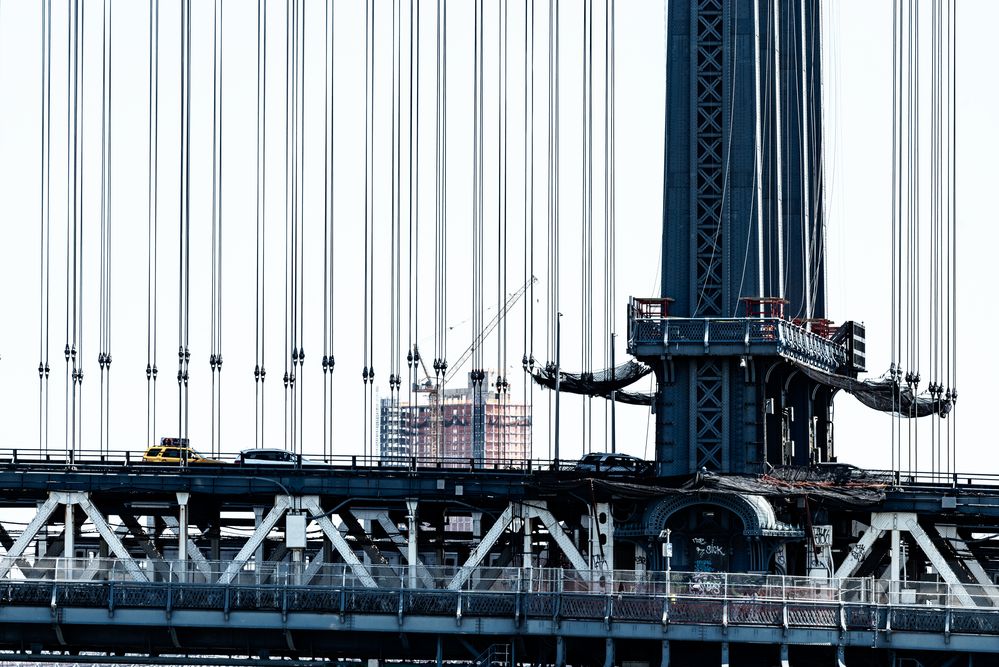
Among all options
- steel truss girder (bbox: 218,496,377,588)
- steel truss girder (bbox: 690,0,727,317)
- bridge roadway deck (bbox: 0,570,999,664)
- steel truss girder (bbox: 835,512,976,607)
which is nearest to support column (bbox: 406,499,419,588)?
steel truss girder (bbox: 218,496,377,588)

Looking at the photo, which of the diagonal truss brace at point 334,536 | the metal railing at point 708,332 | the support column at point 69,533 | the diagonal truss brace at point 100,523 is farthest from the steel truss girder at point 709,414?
the support column at point 69,533

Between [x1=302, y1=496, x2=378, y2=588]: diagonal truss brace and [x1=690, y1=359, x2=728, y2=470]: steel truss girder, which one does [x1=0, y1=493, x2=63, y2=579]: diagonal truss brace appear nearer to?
[x1=302, y1=496, x2=378, y2=588]: diagonal truss brace

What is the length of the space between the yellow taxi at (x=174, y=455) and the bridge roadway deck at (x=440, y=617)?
22.7 metres

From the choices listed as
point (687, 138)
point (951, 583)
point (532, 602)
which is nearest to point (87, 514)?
point (532, 602)

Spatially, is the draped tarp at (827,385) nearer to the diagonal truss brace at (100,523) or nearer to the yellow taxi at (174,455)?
the yellow taxi at (174,455)

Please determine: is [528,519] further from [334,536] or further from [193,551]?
[193,551]

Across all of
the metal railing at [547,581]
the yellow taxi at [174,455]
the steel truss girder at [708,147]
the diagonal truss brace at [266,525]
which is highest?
the steel truss girder at [708,147]

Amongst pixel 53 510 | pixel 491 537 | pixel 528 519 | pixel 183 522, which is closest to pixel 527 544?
pixel 528 519

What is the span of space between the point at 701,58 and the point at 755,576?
90.8 feet

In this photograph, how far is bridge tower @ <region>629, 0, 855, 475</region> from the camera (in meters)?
116

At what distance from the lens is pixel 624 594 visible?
10344cm

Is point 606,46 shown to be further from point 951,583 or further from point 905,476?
point 951,583

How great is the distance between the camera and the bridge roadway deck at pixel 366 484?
115 meters

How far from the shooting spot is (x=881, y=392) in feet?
414
